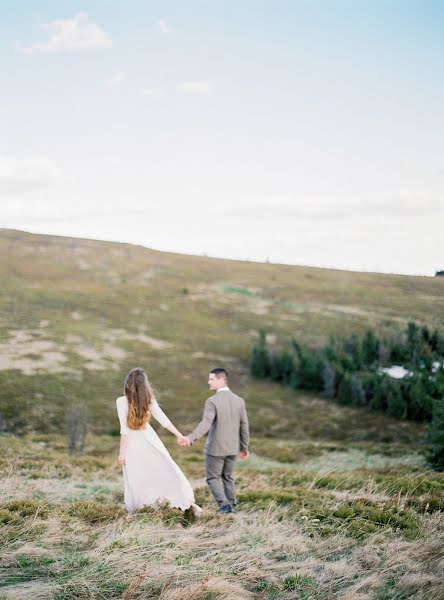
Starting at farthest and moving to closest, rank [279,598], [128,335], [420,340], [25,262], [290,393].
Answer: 1. [25,262]
2. [128,335]
3. [420,340]
4. [290,393]
5. [279,598]

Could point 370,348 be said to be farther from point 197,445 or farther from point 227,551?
point 227,551

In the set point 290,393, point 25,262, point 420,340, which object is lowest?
point 290,393

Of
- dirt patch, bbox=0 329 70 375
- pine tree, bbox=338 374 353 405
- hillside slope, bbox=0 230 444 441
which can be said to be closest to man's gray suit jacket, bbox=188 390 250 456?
hillside slope, bbox=0 230 444 441

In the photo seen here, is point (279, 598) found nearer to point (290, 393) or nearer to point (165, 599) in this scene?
point (165, 599)

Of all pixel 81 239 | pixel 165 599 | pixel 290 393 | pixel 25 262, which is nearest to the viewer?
pixel 165 599

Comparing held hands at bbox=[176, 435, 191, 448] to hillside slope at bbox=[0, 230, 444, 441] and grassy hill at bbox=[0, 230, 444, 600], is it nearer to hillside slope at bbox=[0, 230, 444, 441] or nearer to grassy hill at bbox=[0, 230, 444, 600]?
grassy hill at bbox=[0, 230, 444, 600]

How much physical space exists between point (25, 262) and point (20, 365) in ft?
185

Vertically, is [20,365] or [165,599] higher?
[165,599]

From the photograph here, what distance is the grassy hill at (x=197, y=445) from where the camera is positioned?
17.3ft

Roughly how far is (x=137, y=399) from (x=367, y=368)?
233ft

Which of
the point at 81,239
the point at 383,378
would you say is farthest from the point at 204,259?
the point at 383,378

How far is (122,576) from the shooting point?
4969mm

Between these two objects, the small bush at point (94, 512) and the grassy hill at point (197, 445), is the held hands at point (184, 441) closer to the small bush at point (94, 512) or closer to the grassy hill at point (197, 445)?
the grassy hill at point (197, 445)

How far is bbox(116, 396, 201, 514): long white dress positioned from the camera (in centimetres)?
796
